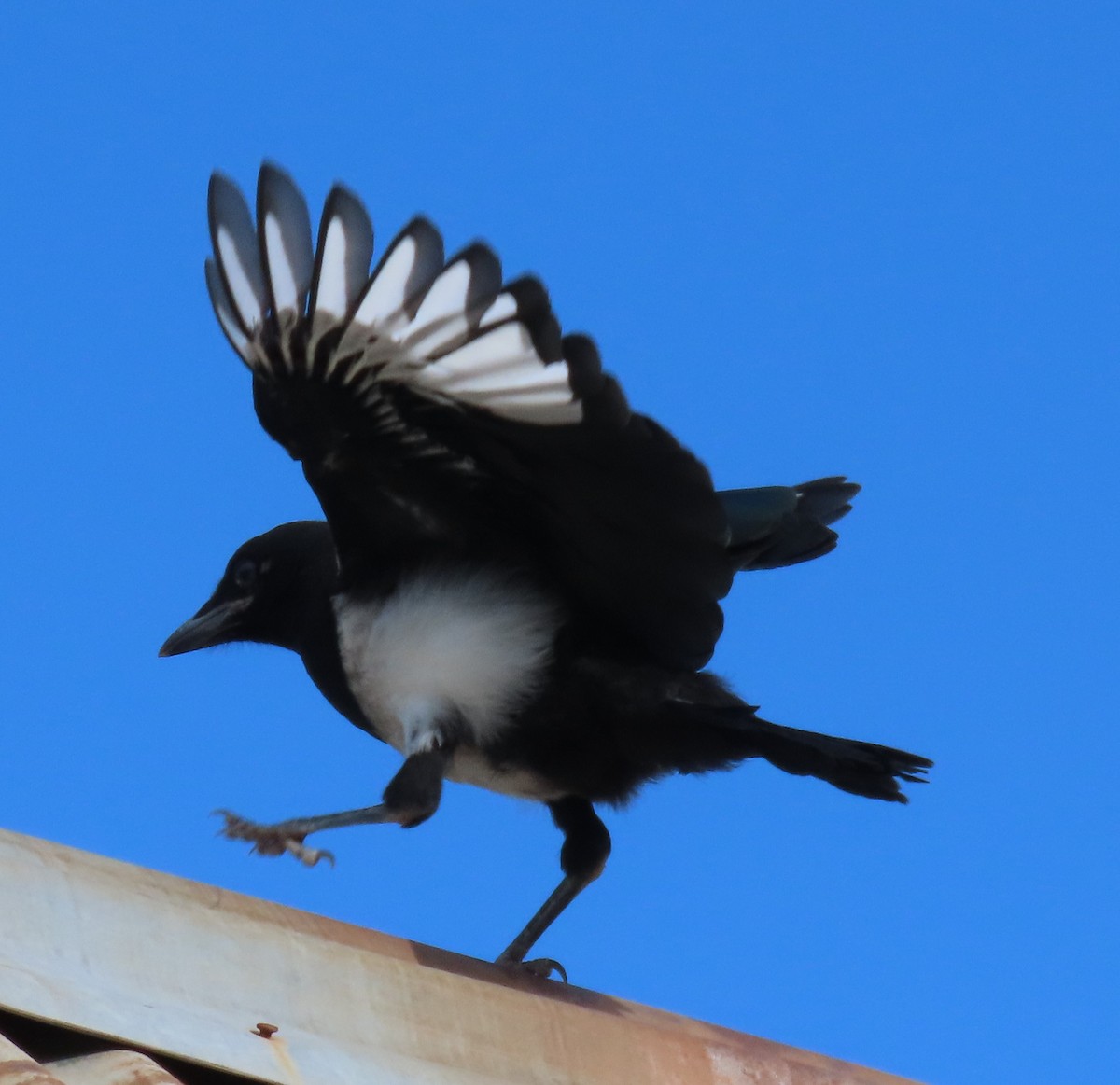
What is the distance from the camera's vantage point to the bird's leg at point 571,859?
3.98 metres

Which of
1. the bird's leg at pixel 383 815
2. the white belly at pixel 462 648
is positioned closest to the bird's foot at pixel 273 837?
the bird's leg at pixel 383 815

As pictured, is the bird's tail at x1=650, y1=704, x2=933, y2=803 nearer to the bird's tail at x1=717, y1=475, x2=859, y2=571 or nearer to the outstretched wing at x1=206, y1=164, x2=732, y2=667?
the outstretched wing at x1=206, y1=164, x2=732, y2=667

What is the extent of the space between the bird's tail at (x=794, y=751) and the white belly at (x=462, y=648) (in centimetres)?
34

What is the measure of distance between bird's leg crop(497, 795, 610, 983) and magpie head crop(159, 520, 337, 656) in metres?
0.75

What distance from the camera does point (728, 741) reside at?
366 cm

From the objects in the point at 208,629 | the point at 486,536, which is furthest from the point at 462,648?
the point at 208,629

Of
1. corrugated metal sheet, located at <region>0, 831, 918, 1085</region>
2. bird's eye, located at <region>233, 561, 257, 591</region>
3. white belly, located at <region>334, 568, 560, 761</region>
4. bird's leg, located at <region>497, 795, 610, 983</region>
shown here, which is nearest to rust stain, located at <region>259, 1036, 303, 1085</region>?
corrugated metal sheet, located at <region>0, 831, 918, 1085</region>

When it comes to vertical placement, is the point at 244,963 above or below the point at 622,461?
below

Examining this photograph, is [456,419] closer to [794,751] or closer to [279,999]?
[794,751]

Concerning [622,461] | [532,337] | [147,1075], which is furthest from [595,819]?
[147,1075]

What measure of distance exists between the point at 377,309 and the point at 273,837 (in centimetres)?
99

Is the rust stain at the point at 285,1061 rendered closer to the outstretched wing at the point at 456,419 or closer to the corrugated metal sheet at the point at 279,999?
the corrugated metal sheet at the point at 279,999

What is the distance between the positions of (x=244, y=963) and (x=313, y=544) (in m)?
1.94

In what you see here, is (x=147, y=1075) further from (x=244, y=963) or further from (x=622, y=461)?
(x=622, y=461)
